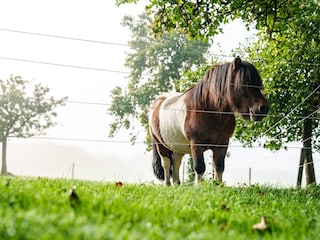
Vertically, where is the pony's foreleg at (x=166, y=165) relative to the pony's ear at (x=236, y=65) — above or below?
below

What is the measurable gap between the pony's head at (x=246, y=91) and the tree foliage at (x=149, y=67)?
43.5ft

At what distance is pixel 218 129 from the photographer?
6844mm

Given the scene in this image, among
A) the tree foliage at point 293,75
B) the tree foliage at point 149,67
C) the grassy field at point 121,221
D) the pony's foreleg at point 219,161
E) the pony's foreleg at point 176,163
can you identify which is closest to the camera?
the grassy field at point 121,221

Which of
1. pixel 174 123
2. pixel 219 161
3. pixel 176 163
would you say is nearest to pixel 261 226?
pixel 219 161

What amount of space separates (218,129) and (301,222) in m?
4.11

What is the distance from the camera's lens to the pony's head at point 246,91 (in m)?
6.41

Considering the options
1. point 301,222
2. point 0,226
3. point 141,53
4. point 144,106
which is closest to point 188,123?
point 301,222

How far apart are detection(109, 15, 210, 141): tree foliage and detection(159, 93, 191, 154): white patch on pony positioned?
11693mm

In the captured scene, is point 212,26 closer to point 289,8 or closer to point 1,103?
point 289,8

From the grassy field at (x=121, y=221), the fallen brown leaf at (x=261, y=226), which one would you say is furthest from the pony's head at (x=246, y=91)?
the fallen brown leaf at (x=261, y=226)

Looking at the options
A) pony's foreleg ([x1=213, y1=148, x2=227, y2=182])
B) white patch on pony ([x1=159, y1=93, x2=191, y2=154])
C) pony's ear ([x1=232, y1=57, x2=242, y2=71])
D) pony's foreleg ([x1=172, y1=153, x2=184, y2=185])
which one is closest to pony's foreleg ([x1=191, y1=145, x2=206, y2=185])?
pony's foreleg ([x1=213, y1=148, x2=227, y2=182])

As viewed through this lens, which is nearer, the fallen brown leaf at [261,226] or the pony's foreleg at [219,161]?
the fallen brown leaf at [261,226]

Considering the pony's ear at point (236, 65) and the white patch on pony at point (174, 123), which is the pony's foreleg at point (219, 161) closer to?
the white patch on pony at point (174, 123)

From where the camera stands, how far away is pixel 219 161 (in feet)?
23.1
